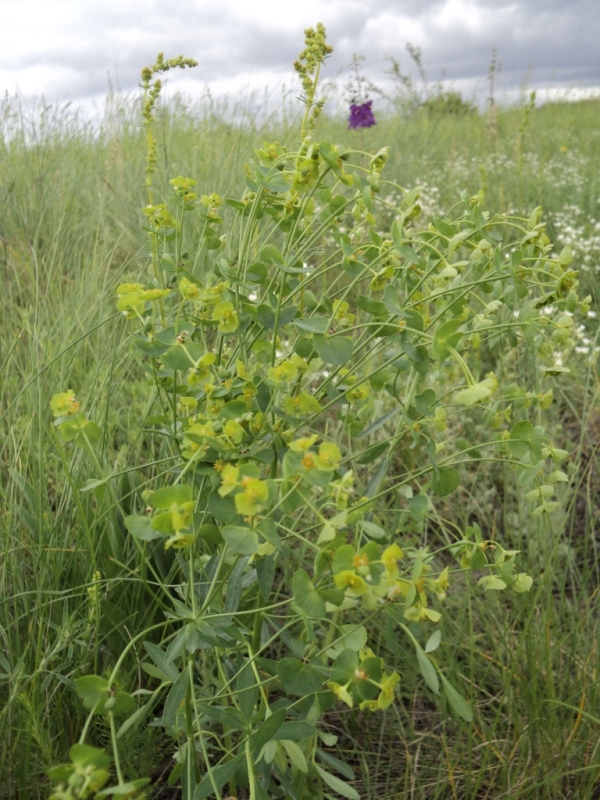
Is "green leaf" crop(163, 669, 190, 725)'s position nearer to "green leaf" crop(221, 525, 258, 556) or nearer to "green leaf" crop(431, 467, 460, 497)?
"green leaf" crop(221, 525, 258, 556)

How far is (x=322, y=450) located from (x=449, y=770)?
0.84 meters

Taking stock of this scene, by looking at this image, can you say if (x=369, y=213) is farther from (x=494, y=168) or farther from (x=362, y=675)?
(x=494, y=168)

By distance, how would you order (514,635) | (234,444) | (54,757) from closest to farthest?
(234,444)
(54,757)
(514,635)

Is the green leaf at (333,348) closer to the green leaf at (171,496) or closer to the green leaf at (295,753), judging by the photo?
the green leaf at (171,496)

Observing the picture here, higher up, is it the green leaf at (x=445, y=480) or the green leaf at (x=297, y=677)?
the green leaf at (x=445, y=480)

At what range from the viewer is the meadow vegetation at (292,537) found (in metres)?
0.96

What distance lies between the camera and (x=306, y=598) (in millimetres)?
925

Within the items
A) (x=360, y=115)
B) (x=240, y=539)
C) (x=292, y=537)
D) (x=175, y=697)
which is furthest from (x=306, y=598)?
(x=360, y=115)

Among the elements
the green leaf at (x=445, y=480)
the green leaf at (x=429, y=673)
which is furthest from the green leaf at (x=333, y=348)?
the green leaf at (x=429, y=673)

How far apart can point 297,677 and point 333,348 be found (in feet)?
1.45

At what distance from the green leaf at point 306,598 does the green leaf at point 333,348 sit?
283 millimetres

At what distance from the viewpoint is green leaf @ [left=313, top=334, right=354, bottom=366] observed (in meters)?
1.00

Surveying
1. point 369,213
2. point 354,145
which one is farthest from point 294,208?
point 354,145

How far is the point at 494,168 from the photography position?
5324mm
